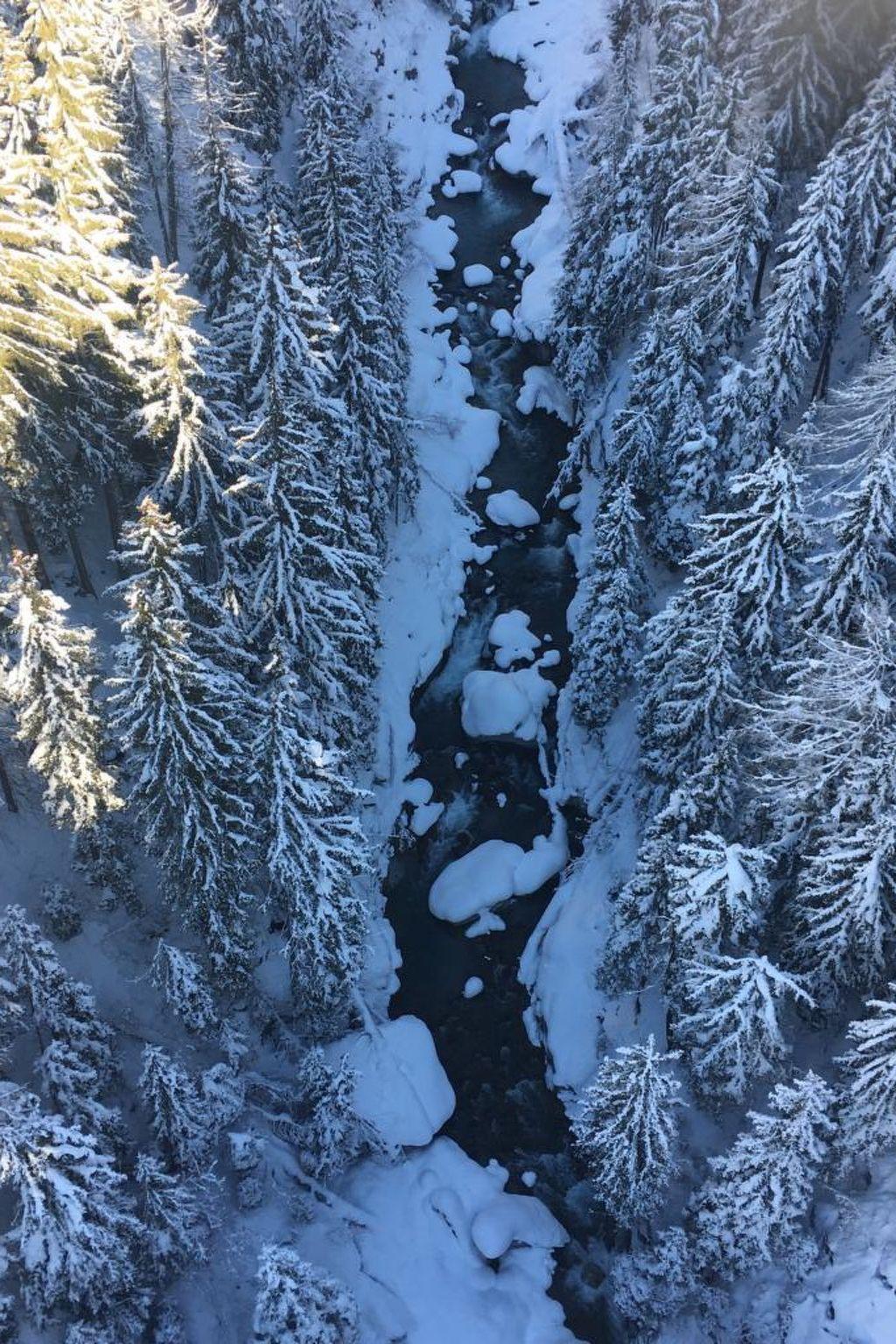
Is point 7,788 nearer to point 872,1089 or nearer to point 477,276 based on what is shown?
point 872,1089

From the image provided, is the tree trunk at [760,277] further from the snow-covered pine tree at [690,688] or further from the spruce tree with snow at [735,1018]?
the spruce tree with snow at [735,1018]

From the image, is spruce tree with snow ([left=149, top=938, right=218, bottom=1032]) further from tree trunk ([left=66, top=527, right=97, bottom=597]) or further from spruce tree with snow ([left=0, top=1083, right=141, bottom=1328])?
tree trunk ([left=66, top=527, right=97, bottom=597])

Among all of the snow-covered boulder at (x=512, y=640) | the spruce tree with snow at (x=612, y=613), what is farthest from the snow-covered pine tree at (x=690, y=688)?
the snow-covered boulder at (x=512, y=640)

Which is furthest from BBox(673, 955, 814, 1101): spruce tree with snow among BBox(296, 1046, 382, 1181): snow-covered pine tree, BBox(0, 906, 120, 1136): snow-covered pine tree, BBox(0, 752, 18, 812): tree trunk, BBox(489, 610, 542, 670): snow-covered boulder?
BBox(0, 752, 18, 812): tree trunk

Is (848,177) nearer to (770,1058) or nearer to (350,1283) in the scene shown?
(770,1058)

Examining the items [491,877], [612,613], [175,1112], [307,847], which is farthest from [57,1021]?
[612,613]

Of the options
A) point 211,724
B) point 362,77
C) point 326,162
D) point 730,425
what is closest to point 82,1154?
point 211,724
